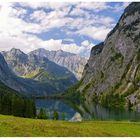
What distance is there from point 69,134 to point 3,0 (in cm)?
2548

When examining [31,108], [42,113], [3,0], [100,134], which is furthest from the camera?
[31,108]

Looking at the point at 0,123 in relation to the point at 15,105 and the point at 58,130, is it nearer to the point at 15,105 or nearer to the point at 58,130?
the point at 58,130

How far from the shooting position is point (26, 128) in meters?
58.0

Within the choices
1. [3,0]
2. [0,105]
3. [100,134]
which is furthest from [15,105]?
[3,0]

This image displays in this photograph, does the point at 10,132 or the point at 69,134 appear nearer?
the point at 10,132

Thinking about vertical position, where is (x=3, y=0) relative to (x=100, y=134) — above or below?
above

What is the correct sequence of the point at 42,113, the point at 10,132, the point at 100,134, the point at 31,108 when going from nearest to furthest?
1. the point at 10,132
2. the point at 100,134
3. the point at 42,113
4. the point at 31,108

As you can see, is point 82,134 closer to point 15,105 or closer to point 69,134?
point 69,134

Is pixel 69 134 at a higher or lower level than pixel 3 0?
lower

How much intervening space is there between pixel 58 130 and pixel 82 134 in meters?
4.04

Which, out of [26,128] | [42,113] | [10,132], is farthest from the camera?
[42,113]

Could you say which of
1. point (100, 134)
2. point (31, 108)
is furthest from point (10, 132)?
point (31, 108)

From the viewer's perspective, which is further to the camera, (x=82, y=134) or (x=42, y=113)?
(x=42, y=113)

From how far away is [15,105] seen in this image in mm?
141000
